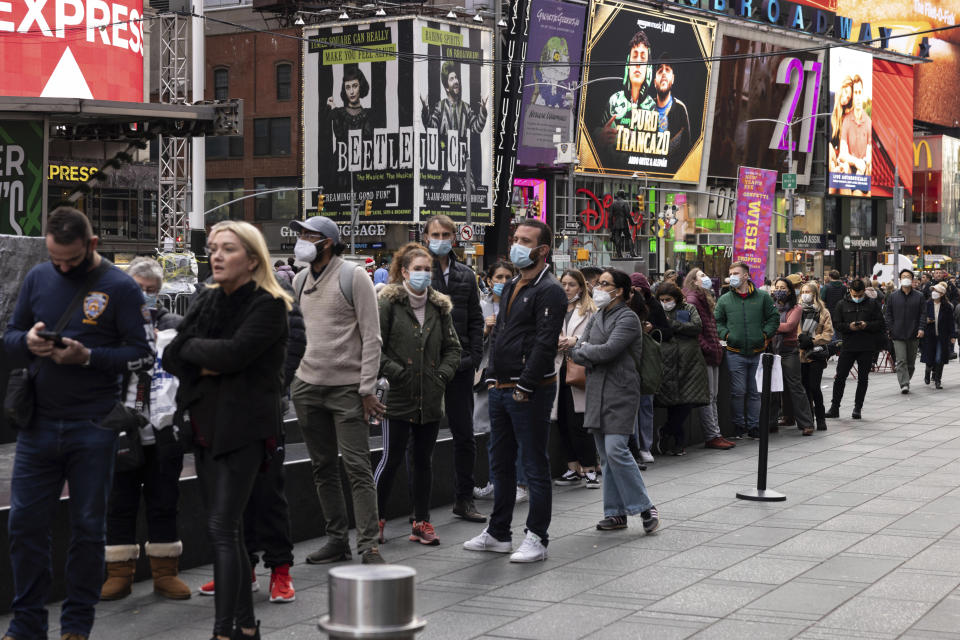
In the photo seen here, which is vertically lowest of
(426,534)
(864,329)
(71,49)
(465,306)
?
(426,534)

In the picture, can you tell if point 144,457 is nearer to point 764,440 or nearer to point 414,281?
point 414,281

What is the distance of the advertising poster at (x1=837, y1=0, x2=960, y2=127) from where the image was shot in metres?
120

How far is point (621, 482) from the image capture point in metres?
9.43

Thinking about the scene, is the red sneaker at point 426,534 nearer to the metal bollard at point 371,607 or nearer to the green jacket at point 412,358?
the green jacket at point 412,358

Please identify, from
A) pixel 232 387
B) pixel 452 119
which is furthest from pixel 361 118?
pixel 232 387

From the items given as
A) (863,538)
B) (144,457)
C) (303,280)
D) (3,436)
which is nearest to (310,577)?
(144,457)

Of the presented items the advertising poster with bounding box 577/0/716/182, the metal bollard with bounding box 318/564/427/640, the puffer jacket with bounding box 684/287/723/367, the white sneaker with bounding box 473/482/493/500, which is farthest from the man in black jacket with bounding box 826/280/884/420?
the advertising poster with bounding box 577/0/716/182

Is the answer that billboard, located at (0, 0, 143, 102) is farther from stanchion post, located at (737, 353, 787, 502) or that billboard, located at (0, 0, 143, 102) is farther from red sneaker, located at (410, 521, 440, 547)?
red sneaker, located at (410, 521, 440, 547)

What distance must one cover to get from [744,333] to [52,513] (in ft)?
33.4

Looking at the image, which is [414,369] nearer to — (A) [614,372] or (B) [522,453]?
(B) [522,453]

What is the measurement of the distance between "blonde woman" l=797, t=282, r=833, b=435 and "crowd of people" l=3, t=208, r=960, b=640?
11.0 ft

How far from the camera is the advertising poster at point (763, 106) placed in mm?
82062

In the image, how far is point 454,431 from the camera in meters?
9.77

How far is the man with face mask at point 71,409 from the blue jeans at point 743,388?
10.1 metres
